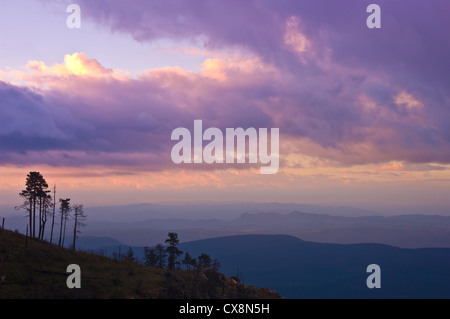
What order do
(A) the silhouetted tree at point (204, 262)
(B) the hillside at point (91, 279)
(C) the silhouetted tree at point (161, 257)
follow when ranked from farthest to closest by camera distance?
(C) the silhouetted tree at point (161, 257) → (A) the silhouetted tree at point (204, 262) → (B) the hillside at point (91, 279)

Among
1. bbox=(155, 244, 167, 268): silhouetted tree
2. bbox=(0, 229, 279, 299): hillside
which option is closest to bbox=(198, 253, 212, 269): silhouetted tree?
bbox=(155, 244, 167, 268): silhouetted tree

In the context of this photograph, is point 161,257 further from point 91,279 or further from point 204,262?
Answer: point 91,279

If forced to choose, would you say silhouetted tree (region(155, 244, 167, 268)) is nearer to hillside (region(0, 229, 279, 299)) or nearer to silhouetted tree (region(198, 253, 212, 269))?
silhouetted tree (region(198, 253, 212, 269))

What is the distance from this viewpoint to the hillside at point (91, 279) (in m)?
46.1

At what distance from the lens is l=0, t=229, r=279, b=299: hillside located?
46.1 meters

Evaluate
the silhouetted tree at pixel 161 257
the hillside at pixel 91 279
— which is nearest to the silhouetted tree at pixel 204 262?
the silhouetted tree at pixel 161 257

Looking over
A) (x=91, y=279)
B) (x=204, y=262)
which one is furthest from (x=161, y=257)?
(x=91, y=279)

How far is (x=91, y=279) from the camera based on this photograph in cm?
5175

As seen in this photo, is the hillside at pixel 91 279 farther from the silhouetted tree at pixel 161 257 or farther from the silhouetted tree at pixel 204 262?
the silhouetted tree at pixel 161 257

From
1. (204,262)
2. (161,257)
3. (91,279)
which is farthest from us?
(161,257)
